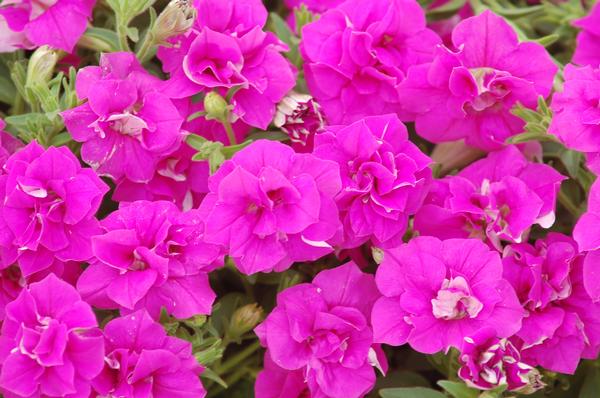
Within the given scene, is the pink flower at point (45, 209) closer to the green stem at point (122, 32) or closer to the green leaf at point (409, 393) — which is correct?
the green stem at point (122, 32)

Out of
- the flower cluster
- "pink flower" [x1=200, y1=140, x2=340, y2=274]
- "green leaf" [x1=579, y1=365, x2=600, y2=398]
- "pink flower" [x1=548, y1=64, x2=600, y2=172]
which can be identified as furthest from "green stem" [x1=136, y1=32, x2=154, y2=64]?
"green leaf" [x1=579, y1=365, x2=600, y2=398]

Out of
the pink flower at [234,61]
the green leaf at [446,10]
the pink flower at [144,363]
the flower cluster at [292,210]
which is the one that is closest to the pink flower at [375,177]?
the flower cluster at [292,210]

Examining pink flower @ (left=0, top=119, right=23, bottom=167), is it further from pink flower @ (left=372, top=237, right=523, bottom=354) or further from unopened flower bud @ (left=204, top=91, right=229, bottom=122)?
pink flower @ (left=372, top=237, right=523, bottom=354)

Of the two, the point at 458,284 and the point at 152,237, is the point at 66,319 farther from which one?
the point at 458,284

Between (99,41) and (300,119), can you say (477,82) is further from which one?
(99,41)

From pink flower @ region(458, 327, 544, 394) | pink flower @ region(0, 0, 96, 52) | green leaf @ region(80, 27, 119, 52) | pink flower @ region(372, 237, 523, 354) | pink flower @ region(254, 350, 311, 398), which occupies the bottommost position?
pink flower @ region(254, 350, 311, 398)

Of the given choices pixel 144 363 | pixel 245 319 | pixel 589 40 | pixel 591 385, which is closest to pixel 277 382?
pixel 245 319
